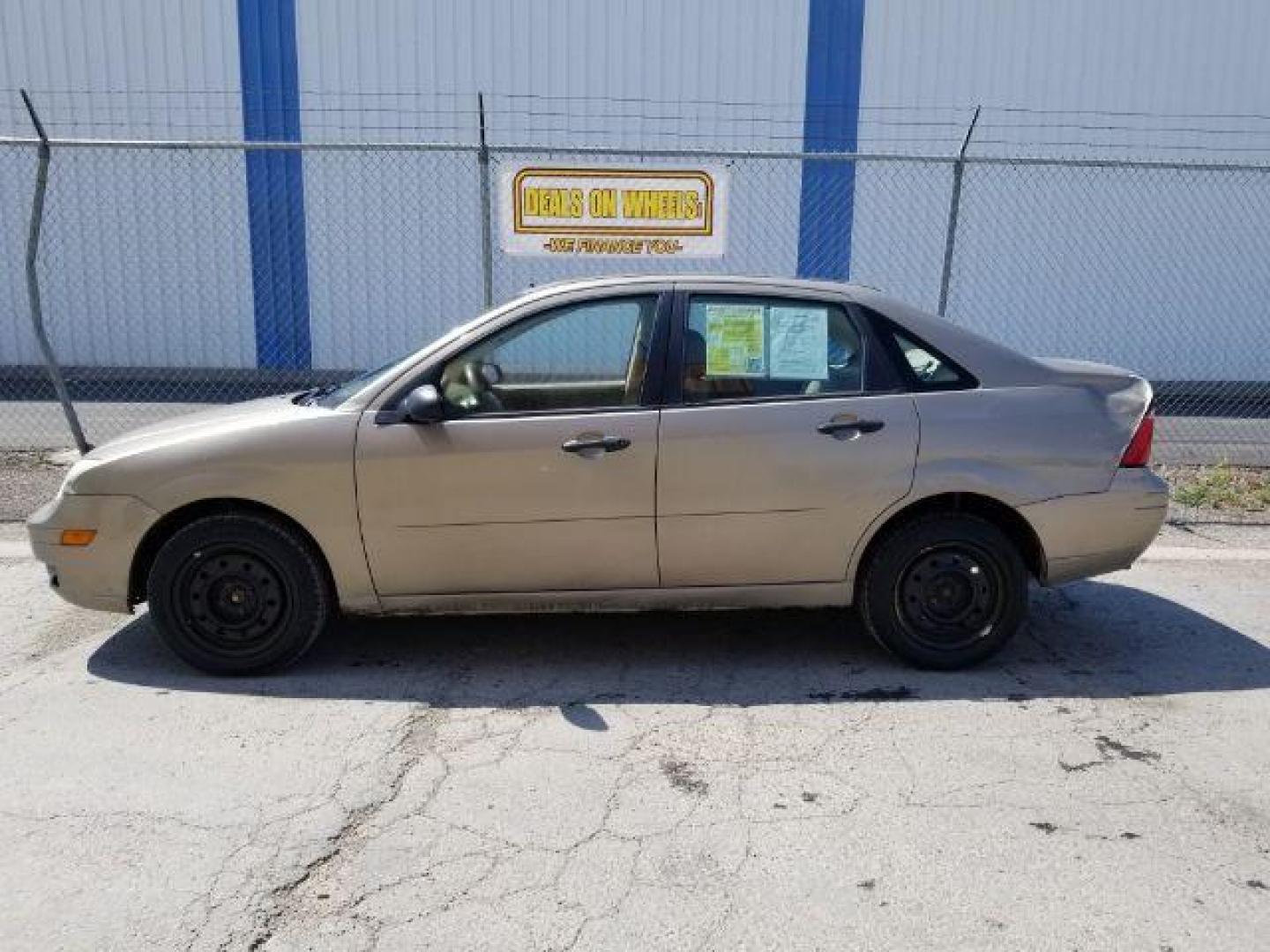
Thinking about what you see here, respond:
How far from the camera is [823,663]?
4473 millimetres

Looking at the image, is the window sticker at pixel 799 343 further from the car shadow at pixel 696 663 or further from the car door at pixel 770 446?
the car shadow at pixel 696 663

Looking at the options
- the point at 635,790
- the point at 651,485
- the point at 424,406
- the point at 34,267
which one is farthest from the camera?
the point at 34,267

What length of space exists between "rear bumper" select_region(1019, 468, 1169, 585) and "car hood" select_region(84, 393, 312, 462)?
120 inches

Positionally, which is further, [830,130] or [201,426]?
[830,130]

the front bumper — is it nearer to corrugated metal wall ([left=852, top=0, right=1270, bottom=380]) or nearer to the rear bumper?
the rear bumper

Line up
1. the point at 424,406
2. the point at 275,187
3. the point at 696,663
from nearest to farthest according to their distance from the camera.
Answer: the point at 424,406 → the point at 696,663 → the point at 275,187

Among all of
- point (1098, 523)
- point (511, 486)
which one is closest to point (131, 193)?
point (511, 486)

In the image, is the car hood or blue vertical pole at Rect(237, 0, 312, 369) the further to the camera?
blue vertical pole at Rect(237, 0, 312, 369)

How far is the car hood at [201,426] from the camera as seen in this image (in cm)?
418

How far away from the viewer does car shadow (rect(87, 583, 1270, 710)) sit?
4.16m

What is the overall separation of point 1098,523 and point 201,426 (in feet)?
12.1

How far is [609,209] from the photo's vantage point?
7738 millimetres

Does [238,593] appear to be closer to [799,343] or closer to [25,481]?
[799,343]

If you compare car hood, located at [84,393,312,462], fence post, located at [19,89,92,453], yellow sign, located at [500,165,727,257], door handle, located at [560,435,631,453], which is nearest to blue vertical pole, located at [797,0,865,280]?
yellow sign, located at [500,165,727,257]
